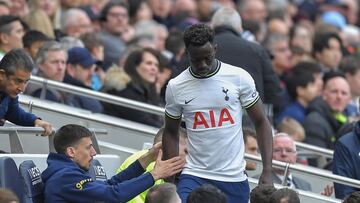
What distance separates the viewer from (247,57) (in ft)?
40.2

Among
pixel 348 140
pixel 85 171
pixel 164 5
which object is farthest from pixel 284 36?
pixel 85 171

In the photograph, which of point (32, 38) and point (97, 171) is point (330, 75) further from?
point (97, 171)

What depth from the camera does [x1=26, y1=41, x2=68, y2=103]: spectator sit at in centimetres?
1311

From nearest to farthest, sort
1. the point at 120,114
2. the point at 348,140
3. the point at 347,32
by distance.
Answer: the point at 348,140 < the point at 120,114 < the point at 347,32

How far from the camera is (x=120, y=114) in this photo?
13.5m

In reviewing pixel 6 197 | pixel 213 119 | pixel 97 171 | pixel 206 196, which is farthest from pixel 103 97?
pixel 6 197

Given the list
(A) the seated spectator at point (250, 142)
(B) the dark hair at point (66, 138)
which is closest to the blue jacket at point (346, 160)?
(A) the seated spectator at point (250, 142)

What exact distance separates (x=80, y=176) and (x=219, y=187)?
105 centimetres

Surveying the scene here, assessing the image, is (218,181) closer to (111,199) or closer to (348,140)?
(111,199)

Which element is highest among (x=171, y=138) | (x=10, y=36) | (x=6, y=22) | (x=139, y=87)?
(x=171, y=138)

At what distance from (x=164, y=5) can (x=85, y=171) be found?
10.3 meters

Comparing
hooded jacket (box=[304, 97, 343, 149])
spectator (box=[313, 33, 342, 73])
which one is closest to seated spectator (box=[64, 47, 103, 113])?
hooded jacket (box=[304, 97, 343, 149])

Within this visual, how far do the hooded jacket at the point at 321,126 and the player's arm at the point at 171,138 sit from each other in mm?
5683

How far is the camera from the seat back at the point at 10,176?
9.15 m
